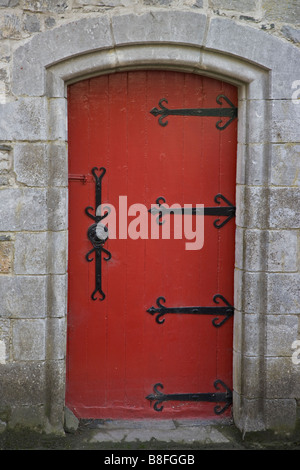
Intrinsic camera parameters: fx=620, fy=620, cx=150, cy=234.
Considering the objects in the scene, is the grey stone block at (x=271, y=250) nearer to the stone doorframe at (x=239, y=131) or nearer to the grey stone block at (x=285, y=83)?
the stone doorframe at (x=239, y=131)

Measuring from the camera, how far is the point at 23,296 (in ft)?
13.2

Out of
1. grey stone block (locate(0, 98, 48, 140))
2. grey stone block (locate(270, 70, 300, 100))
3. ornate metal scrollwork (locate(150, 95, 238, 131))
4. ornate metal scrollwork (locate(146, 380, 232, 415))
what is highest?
grey stone block (locate(270, 70, 300, 100))

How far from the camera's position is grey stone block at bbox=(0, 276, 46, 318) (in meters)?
4.01

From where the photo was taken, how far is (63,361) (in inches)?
162

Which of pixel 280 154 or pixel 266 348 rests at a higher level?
pixel 280 154

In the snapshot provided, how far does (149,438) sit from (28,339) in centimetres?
104

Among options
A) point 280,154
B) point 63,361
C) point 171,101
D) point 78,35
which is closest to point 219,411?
point 63,361

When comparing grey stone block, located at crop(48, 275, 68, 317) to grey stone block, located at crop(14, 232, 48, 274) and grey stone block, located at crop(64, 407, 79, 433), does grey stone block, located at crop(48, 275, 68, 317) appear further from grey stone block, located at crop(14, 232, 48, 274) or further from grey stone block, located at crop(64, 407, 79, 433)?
grey stone block, located at crop(64, 407, 79, 433)

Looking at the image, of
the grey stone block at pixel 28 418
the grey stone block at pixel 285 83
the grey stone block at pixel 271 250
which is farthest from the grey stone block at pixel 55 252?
the grey stone block at pixel 285 83

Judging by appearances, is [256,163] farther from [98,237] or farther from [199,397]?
[199,397]

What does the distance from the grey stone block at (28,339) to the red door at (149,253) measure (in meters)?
0.29

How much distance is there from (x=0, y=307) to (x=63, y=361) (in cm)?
55

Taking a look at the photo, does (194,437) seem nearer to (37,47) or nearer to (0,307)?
(0,307)

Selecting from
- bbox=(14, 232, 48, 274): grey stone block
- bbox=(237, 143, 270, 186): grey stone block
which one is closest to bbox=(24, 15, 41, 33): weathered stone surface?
bbox=(14, 232, 48, 274): grey stone block
